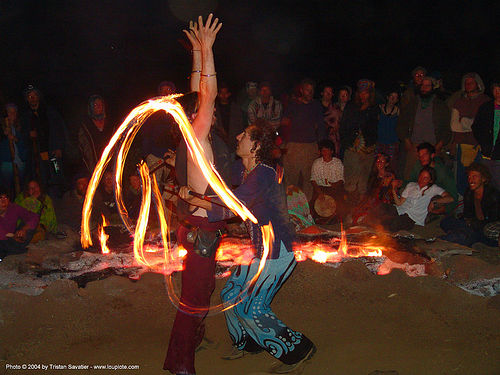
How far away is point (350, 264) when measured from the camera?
20.5 ft

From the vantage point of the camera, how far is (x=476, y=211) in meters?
7.32

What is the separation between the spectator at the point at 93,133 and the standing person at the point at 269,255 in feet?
15.7

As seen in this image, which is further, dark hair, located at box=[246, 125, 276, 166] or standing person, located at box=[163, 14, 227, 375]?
dark hair, located at box=[246, 125, 276, 166]

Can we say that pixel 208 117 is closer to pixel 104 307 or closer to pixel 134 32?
pixel 104 307

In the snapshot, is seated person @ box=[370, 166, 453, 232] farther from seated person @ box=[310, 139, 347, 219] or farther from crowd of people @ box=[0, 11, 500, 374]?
seated person @ box=[310, 139, 347, 219]

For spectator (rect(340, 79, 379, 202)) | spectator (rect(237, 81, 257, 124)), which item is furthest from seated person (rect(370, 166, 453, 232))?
spectator (rect(237, 81, 257, 124))

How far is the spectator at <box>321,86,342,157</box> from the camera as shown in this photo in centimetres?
937

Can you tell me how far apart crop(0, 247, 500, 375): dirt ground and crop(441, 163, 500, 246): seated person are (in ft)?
5.38

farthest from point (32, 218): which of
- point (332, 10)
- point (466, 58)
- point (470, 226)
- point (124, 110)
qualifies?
point (466, 58)

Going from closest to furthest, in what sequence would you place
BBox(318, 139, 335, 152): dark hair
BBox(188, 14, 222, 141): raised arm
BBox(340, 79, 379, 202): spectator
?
1. BBox(188, 14, 222, 141): raised arm
2. BBox(318, 139, 335, 152): dark hair
3. BBox(340, 79, 379, 202): spectator

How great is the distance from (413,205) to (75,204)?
4.90 meters

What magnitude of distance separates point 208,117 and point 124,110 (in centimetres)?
653

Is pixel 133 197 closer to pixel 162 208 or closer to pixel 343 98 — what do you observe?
pixel 162 208

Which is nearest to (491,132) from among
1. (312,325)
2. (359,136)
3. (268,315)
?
(359,136)
